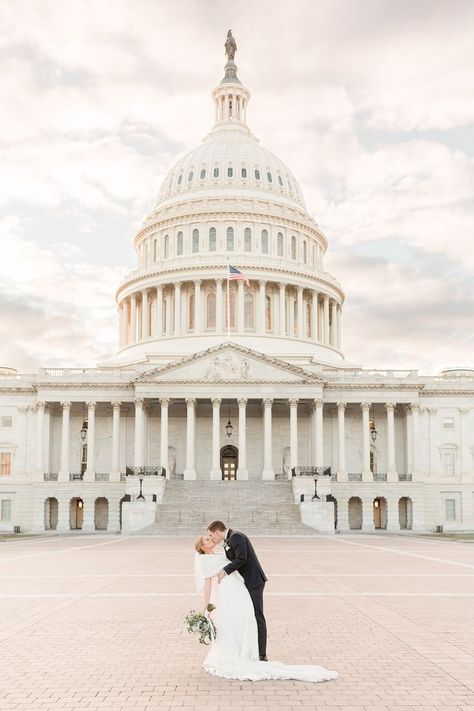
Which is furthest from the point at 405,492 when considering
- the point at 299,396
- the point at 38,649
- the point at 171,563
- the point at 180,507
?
the point at 38,649

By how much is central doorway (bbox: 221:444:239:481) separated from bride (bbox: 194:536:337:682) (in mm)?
72731

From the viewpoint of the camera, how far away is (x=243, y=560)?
42.7ft

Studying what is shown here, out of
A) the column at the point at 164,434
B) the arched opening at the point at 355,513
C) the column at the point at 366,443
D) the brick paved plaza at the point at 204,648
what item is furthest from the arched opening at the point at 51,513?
the brick paved plaza at the point at 204,648

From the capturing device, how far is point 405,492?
78500mm

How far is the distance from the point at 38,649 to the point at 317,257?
96135 millimetres

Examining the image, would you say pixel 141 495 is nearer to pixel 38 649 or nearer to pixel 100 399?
pixel 100 399

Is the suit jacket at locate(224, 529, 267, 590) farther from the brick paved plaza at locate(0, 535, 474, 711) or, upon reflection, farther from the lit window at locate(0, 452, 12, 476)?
the lit window at locate(0, 452, 12, 476)

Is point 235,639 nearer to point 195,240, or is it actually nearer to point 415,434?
point 415,434

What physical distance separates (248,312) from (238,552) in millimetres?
84917

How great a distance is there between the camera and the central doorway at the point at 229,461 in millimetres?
85750

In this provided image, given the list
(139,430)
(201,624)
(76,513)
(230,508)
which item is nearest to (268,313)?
(139,430)

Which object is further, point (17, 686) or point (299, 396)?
point (299, 396)

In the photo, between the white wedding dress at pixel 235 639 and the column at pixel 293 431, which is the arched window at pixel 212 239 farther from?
the white wedding dress at pixel 235 639

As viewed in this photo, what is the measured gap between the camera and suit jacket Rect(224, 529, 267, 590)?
512 inches
